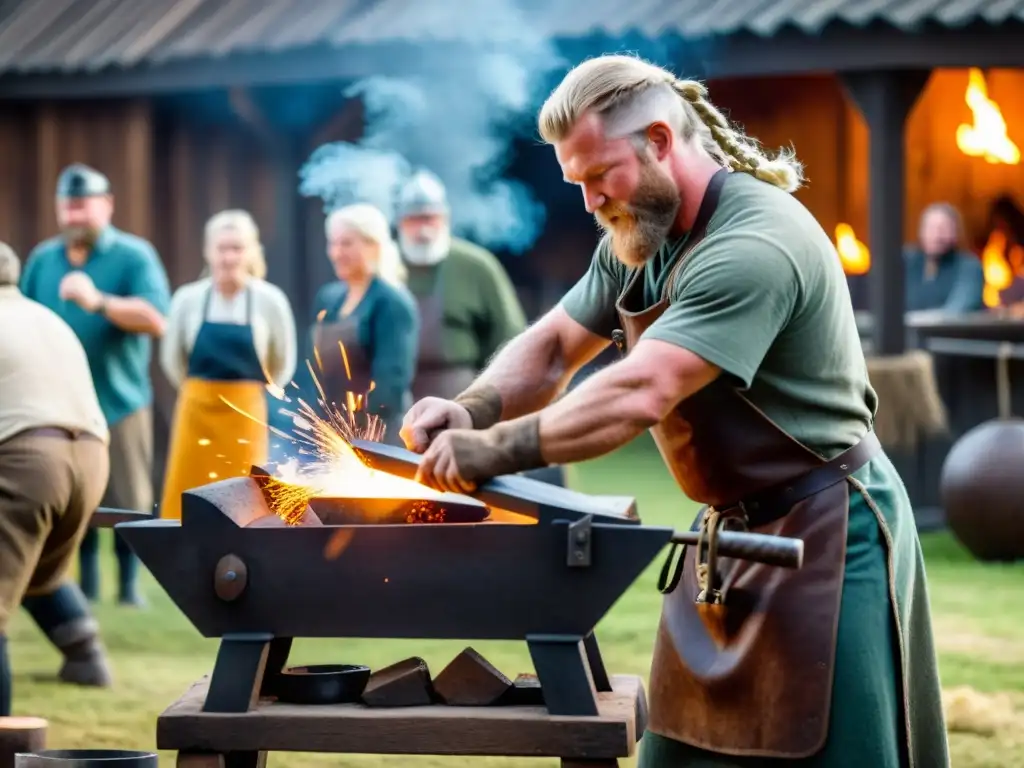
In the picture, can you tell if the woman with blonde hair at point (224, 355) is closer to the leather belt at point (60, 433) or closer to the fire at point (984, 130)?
the leather belt at point (60, 433)

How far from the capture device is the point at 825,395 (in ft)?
11.6

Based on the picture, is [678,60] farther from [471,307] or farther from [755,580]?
[755,580]

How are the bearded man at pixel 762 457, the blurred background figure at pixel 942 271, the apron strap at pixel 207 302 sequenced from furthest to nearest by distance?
the blurred background figure at pixel 942 271
the apron strap at pixel 207 302
the bearded man at pixel 762 457

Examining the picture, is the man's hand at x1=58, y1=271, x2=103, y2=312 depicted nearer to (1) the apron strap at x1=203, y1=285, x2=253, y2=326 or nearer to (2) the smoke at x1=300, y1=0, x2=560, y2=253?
(1) the apron strap at x1=203, y1=285, x2=253, y2=326

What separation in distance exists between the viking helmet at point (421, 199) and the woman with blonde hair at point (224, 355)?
2.49 feet

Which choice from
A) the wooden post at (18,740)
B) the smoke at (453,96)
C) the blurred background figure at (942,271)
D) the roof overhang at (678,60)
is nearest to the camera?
the wooden post at (18,740)

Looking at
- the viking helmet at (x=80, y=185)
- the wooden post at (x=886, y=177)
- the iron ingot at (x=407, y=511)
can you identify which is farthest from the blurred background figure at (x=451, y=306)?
the iron ingot at (x=407, y=511)

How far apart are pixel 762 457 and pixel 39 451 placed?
2975 mm

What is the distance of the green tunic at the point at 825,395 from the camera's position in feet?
10.8

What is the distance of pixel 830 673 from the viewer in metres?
3.51

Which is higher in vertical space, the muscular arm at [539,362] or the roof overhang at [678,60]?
the roof overhang at [678,60]

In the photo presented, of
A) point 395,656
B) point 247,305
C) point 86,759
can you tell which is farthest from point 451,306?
point 86,759

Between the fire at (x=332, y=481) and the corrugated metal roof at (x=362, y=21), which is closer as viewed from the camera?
the fire at (x=332, y=481)

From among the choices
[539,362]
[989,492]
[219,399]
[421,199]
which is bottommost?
[989,492]
